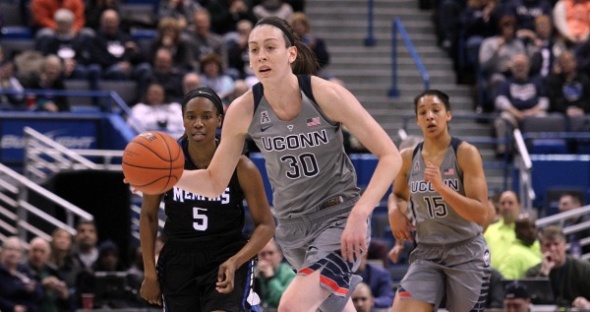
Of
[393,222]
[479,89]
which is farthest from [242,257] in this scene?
[479,89]

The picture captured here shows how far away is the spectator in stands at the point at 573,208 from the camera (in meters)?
13.8

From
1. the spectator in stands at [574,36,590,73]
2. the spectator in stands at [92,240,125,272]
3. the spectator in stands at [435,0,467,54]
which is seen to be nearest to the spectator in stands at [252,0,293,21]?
the spectator in stands at [435,0,467,54]

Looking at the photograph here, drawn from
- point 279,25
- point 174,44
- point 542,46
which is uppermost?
point 279,25

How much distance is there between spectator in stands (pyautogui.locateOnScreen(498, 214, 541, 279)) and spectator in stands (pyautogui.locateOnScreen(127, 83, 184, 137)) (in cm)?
426

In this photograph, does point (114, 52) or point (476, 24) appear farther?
point (476, 24)

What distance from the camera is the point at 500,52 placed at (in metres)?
17.1

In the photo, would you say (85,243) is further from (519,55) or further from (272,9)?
(519,55)

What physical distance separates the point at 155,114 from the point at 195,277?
7.79 meters

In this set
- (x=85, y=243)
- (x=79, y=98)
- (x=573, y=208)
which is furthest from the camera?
(x=79, y=98)

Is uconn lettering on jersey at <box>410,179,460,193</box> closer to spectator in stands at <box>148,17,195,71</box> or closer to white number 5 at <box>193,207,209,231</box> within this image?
white number 5 at <box>193,207,209,231</box>

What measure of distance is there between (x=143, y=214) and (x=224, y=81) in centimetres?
828

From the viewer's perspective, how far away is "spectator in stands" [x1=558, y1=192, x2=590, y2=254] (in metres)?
13.8

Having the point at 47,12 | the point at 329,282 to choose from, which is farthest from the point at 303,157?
the point at 47,12

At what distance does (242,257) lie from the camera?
277 inches
